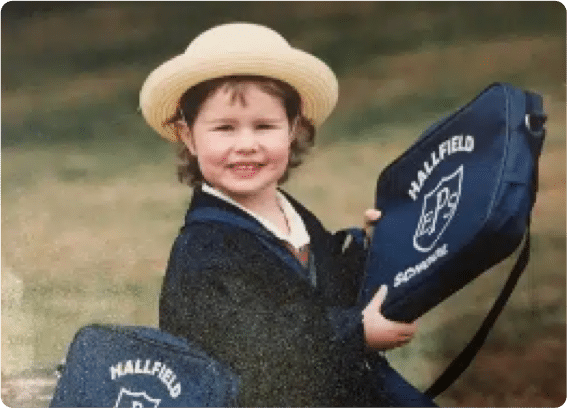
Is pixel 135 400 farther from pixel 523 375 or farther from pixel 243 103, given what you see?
pixel 523 375

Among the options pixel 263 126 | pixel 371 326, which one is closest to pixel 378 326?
pixel 371 326

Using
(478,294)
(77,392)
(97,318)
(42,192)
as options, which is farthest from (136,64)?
(478,294)

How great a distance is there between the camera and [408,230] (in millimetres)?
2744

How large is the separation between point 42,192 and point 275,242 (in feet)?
2.05

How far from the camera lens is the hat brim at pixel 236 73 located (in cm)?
270

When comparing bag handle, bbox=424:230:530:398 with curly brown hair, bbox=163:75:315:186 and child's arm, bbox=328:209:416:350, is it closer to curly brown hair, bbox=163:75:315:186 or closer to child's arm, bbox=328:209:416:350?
child's arm, bbox=328:209:416:350

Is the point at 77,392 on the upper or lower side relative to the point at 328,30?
lower

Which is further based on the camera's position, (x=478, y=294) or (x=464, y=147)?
(x=478, y=294)

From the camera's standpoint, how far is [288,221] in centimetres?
283

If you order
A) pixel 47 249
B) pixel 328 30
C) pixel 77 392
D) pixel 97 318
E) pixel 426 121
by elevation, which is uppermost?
pixel 328 30

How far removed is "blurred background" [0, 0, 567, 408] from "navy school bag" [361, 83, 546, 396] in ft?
0.30

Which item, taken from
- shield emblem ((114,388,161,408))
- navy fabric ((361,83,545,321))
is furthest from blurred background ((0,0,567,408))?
shield emblem ((114,388,161,408))

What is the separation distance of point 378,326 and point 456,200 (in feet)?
1.17

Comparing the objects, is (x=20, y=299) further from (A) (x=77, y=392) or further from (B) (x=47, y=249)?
(A) (x=77, y=392)
